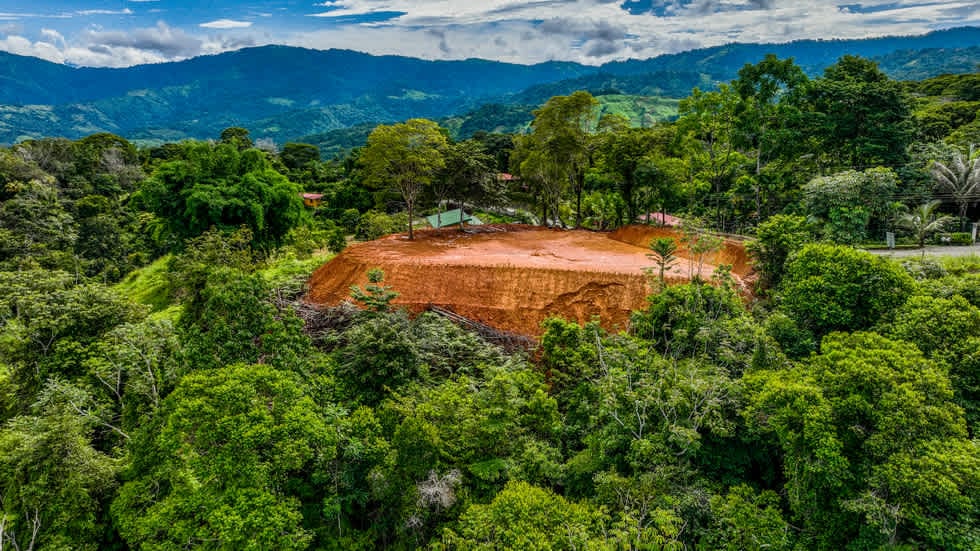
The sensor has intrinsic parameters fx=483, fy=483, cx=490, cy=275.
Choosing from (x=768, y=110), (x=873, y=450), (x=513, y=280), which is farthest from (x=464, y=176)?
(x=873, y=450)

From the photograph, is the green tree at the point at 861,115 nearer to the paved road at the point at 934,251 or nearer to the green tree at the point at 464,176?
the paved road at the point at 934,251

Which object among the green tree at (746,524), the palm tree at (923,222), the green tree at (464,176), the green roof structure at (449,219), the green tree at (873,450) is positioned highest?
the green tree at (464,176)

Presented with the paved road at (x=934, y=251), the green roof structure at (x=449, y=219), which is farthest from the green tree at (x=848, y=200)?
the green roof structure at (x=449, y=219)

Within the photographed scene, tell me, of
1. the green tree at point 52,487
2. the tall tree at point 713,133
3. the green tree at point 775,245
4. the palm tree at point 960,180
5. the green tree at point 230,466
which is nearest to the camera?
the green tree at point 230,466

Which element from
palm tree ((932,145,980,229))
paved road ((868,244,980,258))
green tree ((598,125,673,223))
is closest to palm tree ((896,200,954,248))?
paved road ((868,244,980,258))

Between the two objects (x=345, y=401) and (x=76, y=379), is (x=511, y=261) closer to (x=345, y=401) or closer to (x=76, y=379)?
(x=345, y=401)

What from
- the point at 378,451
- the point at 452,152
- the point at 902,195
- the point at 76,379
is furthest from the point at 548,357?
the point at 902,195

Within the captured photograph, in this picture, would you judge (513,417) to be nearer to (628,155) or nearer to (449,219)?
(628,155)

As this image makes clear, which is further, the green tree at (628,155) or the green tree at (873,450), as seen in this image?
the green tree at (628,155)
